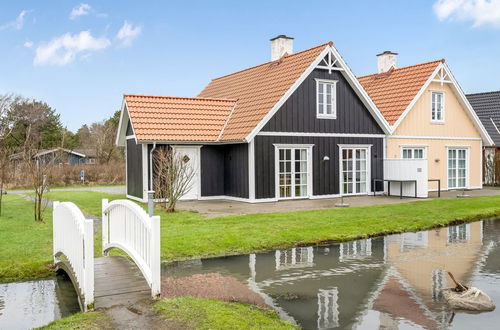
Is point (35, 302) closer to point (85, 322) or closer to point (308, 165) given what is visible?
point (85, 322)

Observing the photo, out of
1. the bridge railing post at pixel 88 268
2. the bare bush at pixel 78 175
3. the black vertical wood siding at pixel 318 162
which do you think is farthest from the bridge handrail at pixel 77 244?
the bare bush at pixel 78 175

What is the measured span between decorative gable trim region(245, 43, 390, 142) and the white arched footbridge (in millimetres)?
10081

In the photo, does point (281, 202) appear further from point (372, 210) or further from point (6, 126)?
point (6, 126)

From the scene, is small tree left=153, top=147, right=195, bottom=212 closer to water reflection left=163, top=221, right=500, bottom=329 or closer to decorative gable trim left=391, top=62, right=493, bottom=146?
water reflection left=163, top=221, right=500, bottom=329

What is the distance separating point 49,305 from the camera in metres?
7.53

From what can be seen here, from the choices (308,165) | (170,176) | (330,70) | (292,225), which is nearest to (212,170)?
(308,165)

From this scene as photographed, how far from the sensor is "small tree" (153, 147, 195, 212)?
16.2 meters

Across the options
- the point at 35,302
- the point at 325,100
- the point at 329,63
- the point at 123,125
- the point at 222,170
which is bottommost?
the point at 35,302

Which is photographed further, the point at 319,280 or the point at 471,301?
the point at 319,280

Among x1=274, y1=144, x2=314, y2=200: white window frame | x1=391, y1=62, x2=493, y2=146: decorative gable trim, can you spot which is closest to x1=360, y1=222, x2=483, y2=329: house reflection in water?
x1=274, y1=144, x2=314, y2=200: white window frame

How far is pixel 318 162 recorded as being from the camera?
66.2 feet

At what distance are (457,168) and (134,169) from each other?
15.2 meters

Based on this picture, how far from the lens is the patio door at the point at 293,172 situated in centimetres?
1938

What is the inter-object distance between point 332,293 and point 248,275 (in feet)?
5.56
